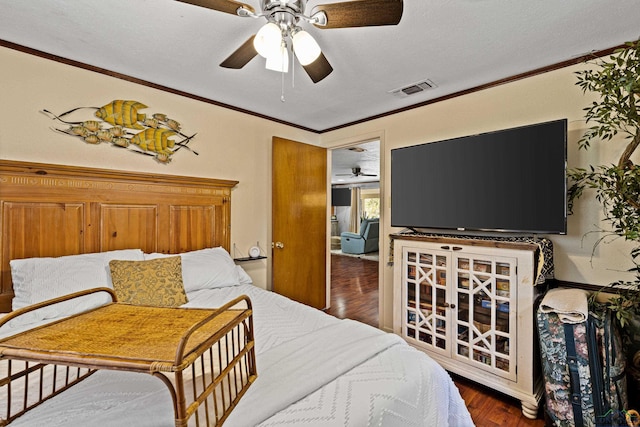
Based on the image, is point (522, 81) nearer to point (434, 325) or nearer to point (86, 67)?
point (434, 325)

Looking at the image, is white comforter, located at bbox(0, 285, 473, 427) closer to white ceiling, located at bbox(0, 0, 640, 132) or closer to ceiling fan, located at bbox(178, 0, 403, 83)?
ceiling fan, located at bbox(178, 0, 403, 83)

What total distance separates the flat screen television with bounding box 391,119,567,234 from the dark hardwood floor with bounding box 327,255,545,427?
1.23 metres

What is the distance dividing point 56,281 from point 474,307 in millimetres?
2808

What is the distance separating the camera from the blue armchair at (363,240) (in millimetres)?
7938

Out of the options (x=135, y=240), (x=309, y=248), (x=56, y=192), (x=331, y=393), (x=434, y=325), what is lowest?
(x=434, y=325)

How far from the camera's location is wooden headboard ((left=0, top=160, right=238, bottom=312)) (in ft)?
6.07

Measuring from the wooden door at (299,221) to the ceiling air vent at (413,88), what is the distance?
4.21 feet

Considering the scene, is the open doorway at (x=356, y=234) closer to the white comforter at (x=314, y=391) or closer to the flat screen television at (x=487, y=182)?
the flat screen television at (x=487, y=182)

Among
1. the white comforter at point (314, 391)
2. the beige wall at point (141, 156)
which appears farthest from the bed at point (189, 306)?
the beige wall at point (141, 156)

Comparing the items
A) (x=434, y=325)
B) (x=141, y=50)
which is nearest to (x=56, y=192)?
(x=141, y=50)

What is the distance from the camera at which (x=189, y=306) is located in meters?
1.88

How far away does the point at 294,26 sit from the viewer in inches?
53.7

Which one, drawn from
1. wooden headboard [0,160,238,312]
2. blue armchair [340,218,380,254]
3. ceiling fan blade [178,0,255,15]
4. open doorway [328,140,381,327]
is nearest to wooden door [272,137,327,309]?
open doorway [328,140,381,327]

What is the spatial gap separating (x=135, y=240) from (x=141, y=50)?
4.69ft
